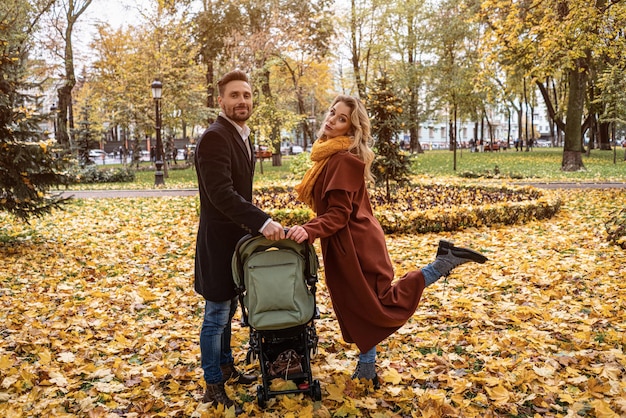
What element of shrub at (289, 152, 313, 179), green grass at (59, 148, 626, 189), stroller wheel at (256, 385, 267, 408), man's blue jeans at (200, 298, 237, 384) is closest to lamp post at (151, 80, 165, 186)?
green grass at (59, 148, 626, 189)

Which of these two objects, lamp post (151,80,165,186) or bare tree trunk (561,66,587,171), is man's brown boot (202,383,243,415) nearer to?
lamp post (151,80,165,186)

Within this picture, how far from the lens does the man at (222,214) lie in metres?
3.02

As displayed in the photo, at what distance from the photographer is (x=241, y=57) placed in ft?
83.7

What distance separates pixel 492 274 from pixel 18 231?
29.2ft

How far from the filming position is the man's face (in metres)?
3.18

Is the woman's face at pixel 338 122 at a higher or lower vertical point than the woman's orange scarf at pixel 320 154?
higher

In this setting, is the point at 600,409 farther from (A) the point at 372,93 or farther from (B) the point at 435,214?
(A) the point at 372,93

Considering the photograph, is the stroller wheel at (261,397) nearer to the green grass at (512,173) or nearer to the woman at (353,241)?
Answer: the woman at (353,241)

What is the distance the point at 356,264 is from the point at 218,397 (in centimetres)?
125

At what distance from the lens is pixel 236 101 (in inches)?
125

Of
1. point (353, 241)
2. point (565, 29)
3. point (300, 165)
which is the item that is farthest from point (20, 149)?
point (565, 29)

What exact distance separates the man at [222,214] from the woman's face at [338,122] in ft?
1.76

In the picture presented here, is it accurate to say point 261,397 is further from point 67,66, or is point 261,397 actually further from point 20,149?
point 67,66

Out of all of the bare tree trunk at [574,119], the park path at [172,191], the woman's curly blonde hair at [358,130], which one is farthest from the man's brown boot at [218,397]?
the bare tree trunk at [574,119]
